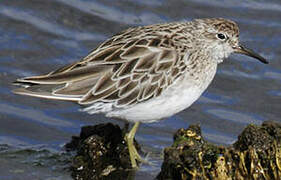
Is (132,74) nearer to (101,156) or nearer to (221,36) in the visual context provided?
(101,156)

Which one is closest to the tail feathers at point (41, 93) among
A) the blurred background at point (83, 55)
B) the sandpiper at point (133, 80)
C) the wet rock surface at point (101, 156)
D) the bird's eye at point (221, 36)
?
the sandpiper at point (133, 80)

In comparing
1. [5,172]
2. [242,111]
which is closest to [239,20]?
[242,111]

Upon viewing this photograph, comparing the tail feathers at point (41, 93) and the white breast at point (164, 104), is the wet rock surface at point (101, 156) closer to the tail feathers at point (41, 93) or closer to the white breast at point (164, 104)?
the white breast at point (164, 104)

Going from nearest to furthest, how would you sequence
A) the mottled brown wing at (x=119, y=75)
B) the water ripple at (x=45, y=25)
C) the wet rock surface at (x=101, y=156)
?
the wet rock surface at (x=101, y=156) < the mottled brown wing at (x=119, y=75) < the water ripple at (x=45, y=25)

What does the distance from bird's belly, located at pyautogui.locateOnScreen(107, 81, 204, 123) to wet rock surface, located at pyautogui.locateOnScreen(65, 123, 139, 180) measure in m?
0.28

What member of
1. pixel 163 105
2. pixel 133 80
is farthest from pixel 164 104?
pixel 133 80

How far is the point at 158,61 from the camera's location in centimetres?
886

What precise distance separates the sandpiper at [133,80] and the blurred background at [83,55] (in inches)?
30.5

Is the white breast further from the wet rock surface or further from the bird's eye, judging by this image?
the bird's eye

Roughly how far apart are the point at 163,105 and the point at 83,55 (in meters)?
4.05

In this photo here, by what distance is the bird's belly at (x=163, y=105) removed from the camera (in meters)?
8.70

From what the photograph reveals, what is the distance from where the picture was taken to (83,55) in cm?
1245

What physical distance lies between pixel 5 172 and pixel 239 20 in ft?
21.8

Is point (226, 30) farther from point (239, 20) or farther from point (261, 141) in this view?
point (239, 20)
